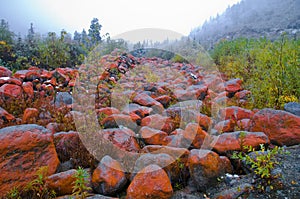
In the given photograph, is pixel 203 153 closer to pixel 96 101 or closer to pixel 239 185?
pixel 239 185

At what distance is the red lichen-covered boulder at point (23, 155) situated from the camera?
183 cm

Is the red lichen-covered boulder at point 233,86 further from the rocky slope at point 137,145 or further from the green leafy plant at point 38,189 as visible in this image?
the green leafy plant at point 38,189

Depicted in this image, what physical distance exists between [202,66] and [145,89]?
12.3ft

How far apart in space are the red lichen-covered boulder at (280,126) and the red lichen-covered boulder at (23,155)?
6.72ft

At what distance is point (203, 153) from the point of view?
2.01 metres

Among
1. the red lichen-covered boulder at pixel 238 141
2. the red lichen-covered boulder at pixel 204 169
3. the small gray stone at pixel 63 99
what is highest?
the small gray stone at pixel 63 99

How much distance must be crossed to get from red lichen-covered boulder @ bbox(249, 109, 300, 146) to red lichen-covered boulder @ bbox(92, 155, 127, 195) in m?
1.51

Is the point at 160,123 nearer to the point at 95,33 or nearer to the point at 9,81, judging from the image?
the point at 9,81

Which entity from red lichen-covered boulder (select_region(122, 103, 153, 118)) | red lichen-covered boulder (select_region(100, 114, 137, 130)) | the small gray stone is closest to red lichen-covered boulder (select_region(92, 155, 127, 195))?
Answer: red lichen-covered boulder (select_region(100, 114, 137, 130))

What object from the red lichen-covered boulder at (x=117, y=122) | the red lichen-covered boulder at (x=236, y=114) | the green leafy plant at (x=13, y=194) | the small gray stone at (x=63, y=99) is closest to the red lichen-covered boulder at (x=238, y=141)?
the red lichen-covered boulder at (x=236, y=114)

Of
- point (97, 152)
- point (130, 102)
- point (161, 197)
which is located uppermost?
point (130, 102)

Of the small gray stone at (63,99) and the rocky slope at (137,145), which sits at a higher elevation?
the small gray stone at (63,99)

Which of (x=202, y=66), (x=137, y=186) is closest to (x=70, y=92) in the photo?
(x=137, y=186)

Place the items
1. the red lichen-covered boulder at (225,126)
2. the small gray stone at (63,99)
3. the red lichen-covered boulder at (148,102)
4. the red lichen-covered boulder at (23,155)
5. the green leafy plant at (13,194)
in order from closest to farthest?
the green leafy plant at (13,194), the red lichen-covered boulder at (23,155), the red lichen-covered boulder at (225,126), the red lichen-covered boulder at (148,102), the small gray stone at (63,99)
